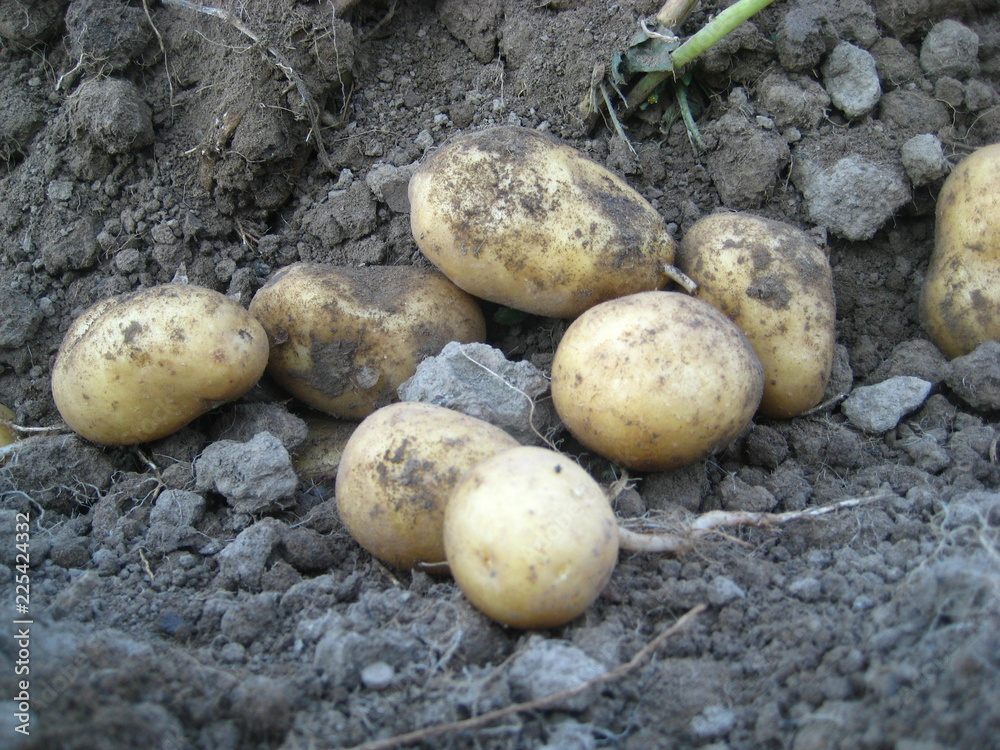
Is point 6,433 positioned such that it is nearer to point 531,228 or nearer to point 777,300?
point 531,228

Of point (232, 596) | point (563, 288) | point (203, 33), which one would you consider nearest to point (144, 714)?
point (232, 596)

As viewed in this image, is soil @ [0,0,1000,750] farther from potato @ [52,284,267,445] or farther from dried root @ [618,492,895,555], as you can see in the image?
potato @ [52,284,267,445]

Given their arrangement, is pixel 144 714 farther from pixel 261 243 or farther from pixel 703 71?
pixel 703 71

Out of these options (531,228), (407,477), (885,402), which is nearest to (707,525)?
(407,477)

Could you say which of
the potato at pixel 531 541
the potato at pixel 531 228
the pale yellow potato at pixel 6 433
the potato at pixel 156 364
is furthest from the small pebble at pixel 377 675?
the pale yellow potato at pixel 6 433

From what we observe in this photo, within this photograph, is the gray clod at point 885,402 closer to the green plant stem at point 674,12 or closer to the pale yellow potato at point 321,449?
the green plant stem at point 674,12

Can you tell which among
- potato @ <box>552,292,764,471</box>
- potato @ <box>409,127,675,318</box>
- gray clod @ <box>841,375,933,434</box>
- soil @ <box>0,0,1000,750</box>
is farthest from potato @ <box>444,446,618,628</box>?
gray clod @ <box>841,375,933,434</box>

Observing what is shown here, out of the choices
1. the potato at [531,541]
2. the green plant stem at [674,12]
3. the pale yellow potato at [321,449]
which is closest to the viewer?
the potato at [531,541]
